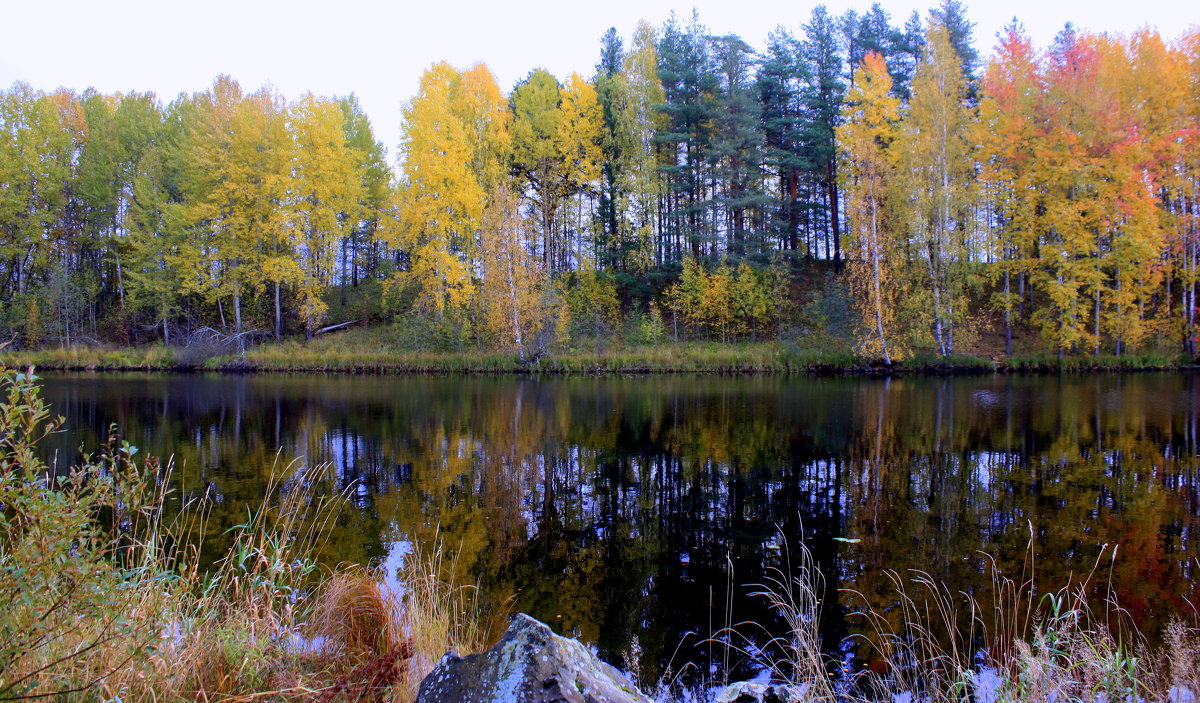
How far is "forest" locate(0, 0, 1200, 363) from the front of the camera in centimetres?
2541

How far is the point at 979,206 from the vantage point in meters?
27.9

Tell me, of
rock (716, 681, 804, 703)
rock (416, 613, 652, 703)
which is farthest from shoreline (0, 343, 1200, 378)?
rock (416, 613, 652, 703)

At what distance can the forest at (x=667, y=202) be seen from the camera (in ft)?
83.4

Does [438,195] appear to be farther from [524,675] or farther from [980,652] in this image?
[524,675]

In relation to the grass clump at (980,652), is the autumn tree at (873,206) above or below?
above

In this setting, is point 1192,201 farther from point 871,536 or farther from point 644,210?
point 871,536

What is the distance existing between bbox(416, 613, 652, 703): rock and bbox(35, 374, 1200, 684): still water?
2058 mm

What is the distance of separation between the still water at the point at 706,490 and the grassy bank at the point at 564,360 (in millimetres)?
7636

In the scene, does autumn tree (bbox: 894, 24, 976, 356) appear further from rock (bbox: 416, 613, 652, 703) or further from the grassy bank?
rock (bbox: 416, 613, 652, 703)

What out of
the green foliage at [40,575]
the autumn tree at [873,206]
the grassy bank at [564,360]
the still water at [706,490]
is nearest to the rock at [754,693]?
the still water at [706,490]

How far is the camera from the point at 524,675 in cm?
240

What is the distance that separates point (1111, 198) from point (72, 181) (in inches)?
1864

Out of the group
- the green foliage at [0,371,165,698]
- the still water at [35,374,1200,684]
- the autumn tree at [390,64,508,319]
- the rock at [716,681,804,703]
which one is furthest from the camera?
the autumn tree at [390,64,508,319]

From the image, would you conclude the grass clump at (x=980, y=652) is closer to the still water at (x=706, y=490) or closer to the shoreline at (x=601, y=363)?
the still water at (x=706, y=490)
